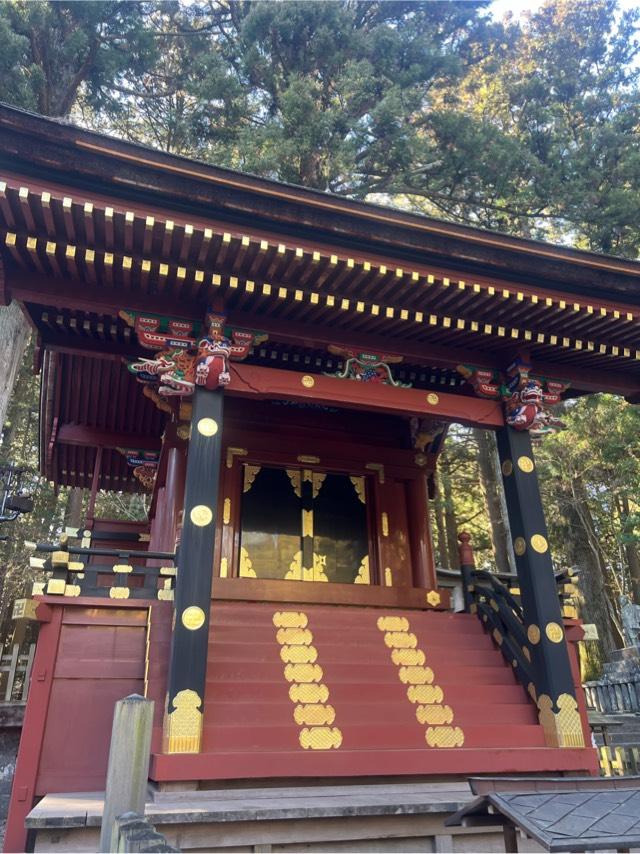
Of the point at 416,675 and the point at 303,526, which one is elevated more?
the point at 303,526

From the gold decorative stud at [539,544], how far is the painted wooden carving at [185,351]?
151 inches

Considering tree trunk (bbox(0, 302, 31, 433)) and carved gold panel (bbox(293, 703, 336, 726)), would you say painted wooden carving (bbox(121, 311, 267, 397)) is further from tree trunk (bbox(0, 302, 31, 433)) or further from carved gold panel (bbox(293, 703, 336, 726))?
tree trunk (bbox(0, 302, 31, 433))

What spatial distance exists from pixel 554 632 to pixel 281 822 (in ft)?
11.3

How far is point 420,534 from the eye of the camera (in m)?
8.69

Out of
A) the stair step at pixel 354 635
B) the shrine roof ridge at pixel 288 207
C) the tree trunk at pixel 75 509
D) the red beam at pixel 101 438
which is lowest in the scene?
the stair step at pixel 354 635

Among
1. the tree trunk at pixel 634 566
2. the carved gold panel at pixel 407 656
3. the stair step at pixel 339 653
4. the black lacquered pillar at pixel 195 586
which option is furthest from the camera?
the tree trunk at pixel 634 566

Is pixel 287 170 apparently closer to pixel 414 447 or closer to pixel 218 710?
pixel 414 447

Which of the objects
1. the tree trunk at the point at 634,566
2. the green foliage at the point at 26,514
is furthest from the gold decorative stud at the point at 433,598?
the green foliage at the point at 26,514

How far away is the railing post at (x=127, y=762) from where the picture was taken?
2.45 meters

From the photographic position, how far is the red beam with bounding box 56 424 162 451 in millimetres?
10180

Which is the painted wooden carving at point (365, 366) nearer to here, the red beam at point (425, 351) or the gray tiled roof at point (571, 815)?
the red beam at point (425, 351)

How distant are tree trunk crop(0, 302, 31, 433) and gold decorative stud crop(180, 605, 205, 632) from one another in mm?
5891

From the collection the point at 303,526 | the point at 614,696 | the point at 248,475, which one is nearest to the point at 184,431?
the point at 248,475

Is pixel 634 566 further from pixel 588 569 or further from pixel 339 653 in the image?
pixel 339 653
